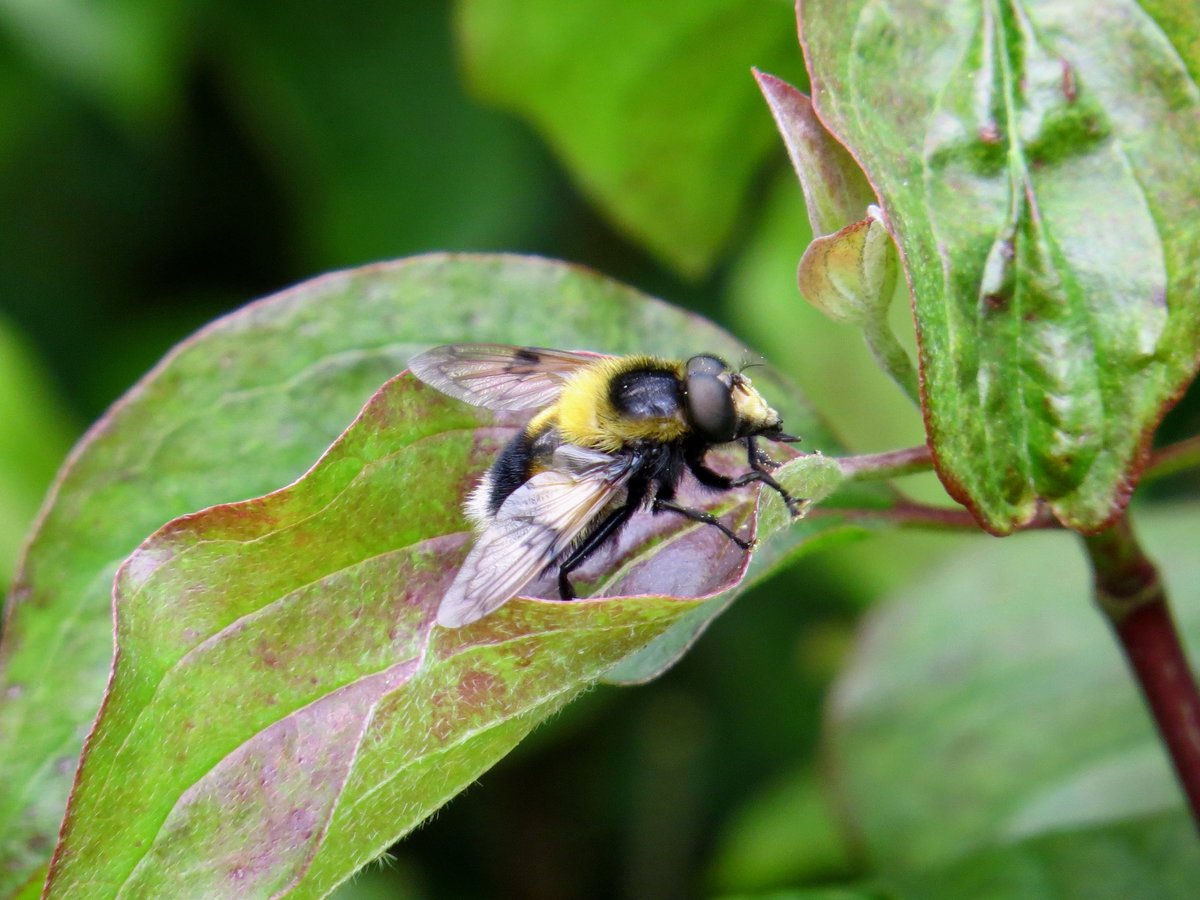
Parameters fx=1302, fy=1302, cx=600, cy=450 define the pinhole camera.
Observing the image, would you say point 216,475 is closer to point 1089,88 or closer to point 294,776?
point 294,776

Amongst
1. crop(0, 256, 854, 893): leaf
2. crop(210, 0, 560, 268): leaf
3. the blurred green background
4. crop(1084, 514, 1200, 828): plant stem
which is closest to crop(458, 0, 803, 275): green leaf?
the blurred green background

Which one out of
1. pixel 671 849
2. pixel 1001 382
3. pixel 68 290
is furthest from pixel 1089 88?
pixel 68 290

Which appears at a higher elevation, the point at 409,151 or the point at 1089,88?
the point at 1089,88

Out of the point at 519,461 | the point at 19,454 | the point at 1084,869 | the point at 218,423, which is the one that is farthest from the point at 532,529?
the point at 19,454

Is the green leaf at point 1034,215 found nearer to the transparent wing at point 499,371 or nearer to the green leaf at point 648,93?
the transparent wing at point 499,371

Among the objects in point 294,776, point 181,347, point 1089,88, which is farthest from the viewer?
point 181,347

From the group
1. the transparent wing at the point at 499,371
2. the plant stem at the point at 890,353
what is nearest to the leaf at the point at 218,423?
the transparent wing at the point at 499,371

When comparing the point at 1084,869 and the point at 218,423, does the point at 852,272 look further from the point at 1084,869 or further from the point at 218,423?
the point at 1084,869
